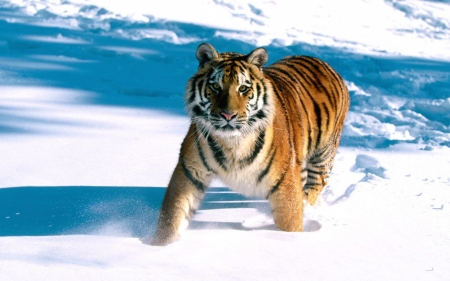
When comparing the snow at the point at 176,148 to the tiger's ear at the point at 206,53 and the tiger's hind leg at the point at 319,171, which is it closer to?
the tiger's hind leg at the point at 319,171

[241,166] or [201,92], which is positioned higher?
[201,92]

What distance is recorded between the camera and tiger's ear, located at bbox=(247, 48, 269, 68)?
9.50 ft

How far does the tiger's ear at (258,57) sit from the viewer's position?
2897mm

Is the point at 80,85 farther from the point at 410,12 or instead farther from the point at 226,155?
the point at 410,12

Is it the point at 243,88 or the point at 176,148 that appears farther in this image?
the point at 176,148

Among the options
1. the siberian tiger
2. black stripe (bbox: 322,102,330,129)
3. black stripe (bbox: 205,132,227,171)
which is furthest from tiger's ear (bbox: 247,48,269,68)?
black stripe (bbox: 322,102,330,129)

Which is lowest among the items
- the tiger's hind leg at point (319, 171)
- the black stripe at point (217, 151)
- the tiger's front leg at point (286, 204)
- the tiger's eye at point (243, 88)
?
the tiger's hind leg at point (319, 171)

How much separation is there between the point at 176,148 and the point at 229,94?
1738mm

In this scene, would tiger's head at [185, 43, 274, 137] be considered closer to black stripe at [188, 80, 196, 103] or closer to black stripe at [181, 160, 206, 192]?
black stripe at [188, 80, 196, 103]

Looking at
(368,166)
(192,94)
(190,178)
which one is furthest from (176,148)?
(192,94)

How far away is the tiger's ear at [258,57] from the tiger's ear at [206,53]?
0.47 feet

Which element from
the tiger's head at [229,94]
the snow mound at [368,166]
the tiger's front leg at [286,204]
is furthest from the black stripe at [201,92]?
the snow mound at [368,166]

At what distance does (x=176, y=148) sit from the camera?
4.47 metres

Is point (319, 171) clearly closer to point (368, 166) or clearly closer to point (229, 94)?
point (368, 166)
